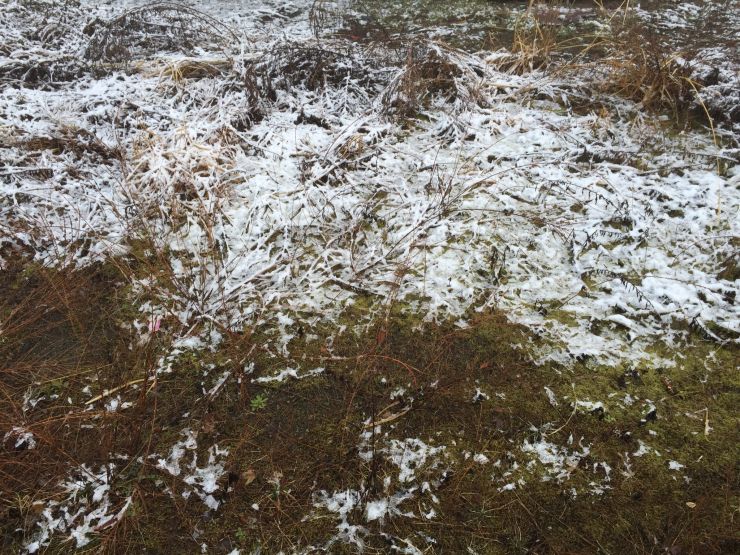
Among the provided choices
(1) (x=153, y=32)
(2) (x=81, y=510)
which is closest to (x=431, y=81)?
(1) (x=153, y=32)

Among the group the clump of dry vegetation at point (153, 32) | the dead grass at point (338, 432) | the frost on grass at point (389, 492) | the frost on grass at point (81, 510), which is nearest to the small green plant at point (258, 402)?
the dead grass at point (338, 432)

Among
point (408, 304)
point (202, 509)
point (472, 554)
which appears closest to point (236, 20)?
point (408, 304)

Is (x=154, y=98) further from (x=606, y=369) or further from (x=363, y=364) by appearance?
(x=606, y=369)

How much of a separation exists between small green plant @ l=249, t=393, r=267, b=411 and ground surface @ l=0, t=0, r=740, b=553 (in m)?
0.04

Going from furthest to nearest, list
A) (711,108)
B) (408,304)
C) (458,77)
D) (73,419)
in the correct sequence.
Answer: (458,77) < (711,108) < (408,304) < (73,419)

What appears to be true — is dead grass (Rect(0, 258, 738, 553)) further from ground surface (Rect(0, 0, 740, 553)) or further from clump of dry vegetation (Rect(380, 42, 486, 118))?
clump of dry vegetation (Rect(380, 42, 486, 118))

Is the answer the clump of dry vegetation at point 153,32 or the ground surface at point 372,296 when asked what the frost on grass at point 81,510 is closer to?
the ground surface at point 372,296

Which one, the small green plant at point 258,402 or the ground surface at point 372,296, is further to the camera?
the small green plant at point 258,402

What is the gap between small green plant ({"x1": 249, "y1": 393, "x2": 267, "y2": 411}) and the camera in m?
2.06

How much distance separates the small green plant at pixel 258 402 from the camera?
81.0 inches

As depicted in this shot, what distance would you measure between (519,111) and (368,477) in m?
3.19

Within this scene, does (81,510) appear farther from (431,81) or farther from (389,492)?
(431,81)

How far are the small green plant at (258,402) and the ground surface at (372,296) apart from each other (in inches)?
1.7

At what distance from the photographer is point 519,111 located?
375cm
